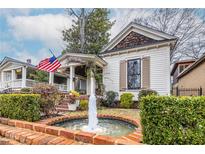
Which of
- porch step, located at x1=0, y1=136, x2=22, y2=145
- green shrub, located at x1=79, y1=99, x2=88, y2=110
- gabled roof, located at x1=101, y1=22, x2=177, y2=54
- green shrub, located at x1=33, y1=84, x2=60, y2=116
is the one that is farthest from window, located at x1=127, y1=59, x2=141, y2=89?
porch step, located at x1=0, y1=136, x2=22, y2=145

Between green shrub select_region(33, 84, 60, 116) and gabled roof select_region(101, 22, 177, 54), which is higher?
gabled roof select_region(101, 22, 177, 54)

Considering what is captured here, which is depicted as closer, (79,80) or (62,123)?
(62,123)

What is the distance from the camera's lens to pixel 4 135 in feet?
10.0

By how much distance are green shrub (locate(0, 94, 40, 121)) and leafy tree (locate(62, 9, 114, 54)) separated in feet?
40.8

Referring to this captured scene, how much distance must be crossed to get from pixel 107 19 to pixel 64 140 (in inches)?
648

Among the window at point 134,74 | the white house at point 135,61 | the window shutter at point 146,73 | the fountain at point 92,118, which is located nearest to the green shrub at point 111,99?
the white house at point 135,61

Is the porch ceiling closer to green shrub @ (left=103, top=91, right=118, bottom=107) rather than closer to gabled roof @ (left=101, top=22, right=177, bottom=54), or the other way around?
gabled roof @ (left=101, top=22, right=177, bottom=54)

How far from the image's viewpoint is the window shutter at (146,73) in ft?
26.6

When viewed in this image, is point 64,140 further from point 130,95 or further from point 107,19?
point 107,19

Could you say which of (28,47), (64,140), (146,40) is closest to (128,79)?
(146,40)

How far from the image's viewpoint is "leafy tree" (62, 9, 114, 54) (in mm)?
16680

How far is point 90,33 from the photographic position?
57.1ft

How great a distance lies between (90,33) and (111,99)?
10312mm
